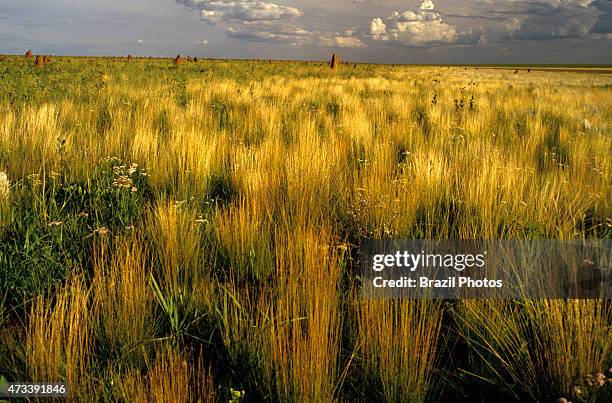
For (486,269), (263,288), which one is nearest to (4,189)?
(263,288)

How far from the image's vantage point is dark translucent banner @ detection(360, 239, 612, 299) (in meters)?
2.01

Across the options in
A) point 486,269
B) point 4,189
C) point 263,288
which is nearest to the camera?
point 486,269

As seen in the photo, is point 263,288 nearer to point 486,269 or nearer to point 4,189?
point 486,269

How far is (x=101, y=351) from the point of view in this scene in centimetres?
186

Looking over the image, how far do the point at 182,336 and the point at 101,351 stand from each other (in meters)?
0.35

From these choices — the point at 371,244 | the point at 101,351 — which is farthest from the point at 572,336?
the point at 101,351

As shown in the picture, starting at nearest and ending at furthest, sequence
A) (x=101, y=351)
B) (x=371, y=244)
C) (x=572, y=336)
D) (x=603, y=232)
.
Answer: (x=572, y=336)
(x=101, y=351)
(x=371, y=244)
(x=603, y=232)

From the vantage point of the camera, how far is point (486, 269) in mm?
2217

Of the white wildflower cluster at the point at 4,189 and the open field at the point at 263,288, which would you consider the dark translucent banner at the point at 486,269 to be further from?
the white wildflower cluster at the point at 4,189

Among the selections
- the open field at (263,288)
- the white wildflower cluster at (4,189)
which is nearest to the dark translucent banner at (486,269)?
the open field at (263,288)

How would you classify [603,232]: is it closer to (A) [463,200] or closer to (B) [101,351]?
(A) [463,200]

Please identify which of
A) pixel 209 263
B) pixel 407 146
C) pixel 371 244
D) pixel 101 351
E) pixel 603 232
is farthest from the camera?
pixel 407 146

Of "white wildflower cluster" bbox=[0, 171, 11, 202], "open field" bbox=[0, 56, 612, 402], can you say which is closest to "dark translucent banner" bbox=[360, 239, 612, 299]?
"open field" bbox=[0, 56, 612, 402]

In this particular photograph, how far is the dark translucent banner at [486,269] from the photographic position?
2.01m
